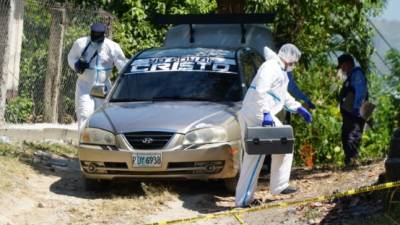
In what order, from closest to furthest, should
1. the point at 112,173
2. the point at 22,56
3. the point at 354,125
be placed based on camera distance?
the point at 112,173, the point at 354,125, the point at 22,56

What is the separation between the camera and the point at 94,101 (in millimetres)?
11805

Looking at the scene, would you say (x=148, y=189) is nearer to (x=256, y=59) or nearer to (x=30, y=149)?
(x=256, y=59)

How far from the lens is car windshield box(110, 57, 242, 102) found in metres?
10.5

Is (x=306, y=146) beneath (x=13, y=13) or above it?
beneath

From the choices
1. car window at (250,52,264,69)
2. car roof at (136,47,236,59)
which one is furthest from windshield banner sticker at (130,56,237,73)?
car window at (250,52,264,69)

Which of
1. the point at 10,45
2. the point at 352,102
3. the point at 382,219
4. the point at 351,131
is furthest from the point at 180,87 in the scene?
the point at 10,45

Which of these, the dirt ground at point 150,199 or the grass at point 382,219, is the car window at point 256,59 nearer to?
the dirt ground at point 150,199

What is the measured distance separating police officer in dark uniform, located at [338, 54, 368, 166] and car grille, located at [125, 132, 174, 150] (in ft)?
9.84

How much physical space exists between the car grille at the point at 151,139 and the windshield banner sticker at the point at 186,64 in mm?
1532

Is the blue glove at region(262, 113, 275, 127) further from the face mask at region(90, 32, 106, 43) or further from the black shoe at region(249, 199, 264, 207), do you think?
the face mask at region(90, 32, 106, 43)

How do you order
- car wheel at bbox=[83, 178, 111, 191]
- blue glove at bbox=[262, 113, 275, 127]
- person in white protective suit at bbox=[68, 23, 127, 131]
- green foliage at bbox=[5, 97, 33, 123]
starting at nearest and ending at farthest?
1. blue glove at bbox=[262, 113, 275, 127]
2. car wheel at bbox=[83, 178, 111, 191]
3. person in white protective suit at bbox=[68, 23, 127, 131]
4. green foliage at bbox=[5, 97, 33, 123]

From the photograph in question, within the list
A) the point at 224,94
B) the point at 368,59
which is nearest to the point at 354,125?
the point at 224,94

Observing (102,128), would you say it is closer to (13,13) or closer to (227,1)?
(13,13)

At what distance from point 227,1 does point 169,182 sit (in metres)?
6.09
